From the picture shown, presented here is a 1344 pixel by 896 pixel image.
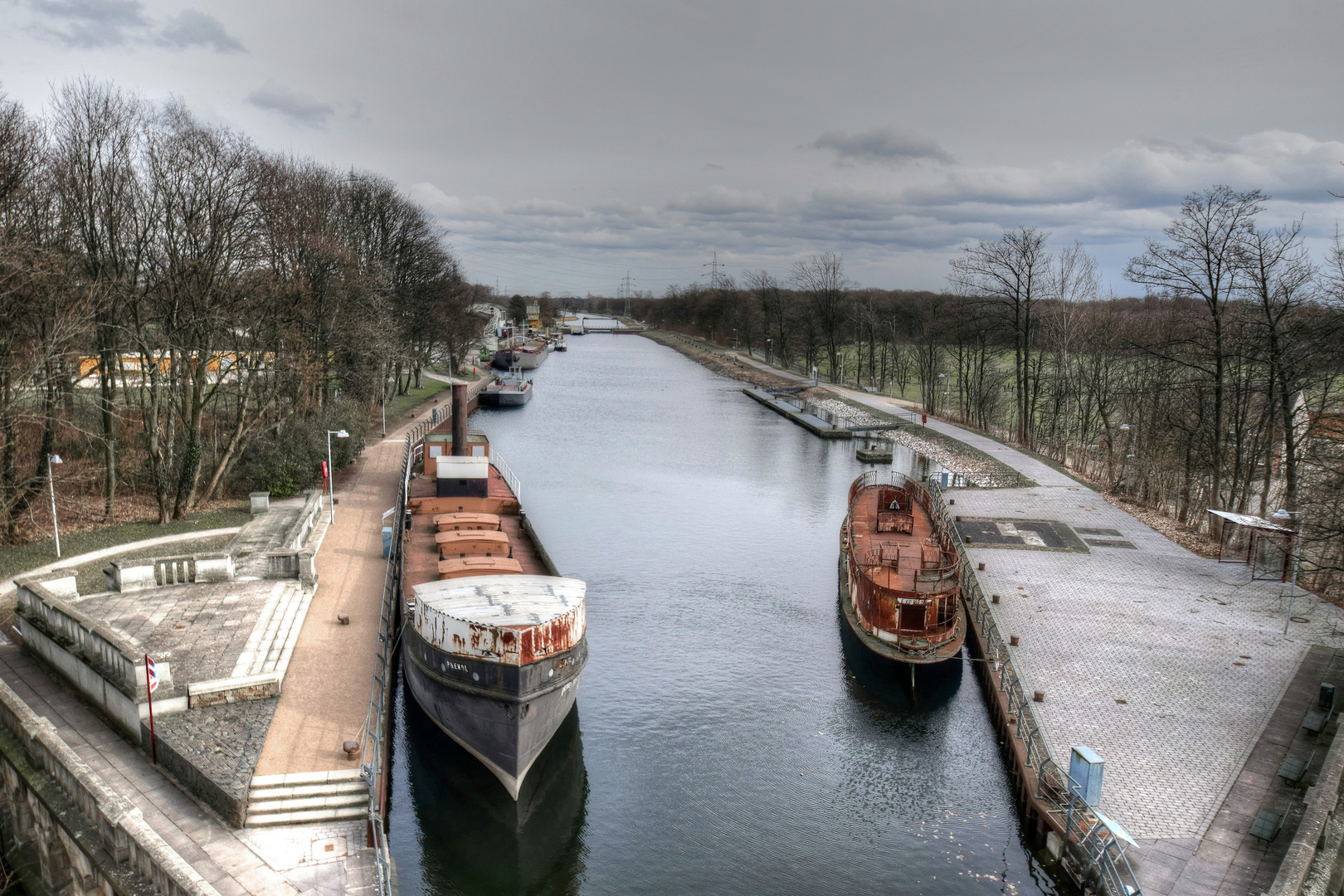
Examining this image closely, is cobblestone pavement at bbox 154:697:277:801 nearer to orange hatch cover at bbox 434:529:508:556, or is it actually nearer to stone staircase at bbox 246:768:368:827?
stone staircase at bbox 246:768:368:827

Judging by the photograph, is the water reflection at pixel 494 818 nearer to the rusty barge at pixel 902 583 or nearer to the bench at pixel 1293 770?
the rusty barge at pixel 902 583

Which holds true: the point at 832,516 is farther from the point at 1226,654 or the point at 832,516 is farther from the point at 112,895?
the point at 112,895

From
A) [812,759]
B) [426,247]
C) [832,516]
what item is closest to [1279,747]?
[812,759]

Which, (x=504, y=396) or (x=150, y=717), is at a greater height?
(x=504, y=396)

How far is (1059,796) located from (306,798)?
14.5 m

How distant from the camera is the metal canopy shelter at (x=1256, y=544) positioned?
28281 millimetres

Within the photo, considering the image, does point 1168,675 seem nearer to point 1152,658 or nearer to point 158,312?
point 1152,658

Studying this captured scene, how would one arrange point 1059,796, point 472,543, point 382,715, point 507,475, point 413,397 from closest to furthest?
point 1059,796
point 382,715
point 472,543
point 507,475
point 413,397

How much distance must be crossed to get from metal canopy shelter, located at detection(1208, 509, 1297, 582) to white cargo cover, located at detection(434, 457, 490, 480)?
26.5 meters

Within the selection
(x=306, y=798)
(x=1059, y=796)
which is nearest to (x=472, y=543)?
(x=306, y=798)

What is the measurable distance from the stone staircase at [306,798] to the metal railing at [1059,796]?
13268 millimetres

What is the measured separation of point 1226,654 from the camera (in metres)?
23.8

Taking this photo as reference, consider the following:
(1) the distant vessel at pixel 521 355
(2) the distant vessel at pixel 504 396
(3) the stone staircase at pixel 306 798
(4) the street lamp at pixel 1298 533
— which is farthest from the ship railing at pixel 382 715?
(1) the distant vessel at pixel 521 355

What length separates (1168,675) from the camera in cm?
2262
